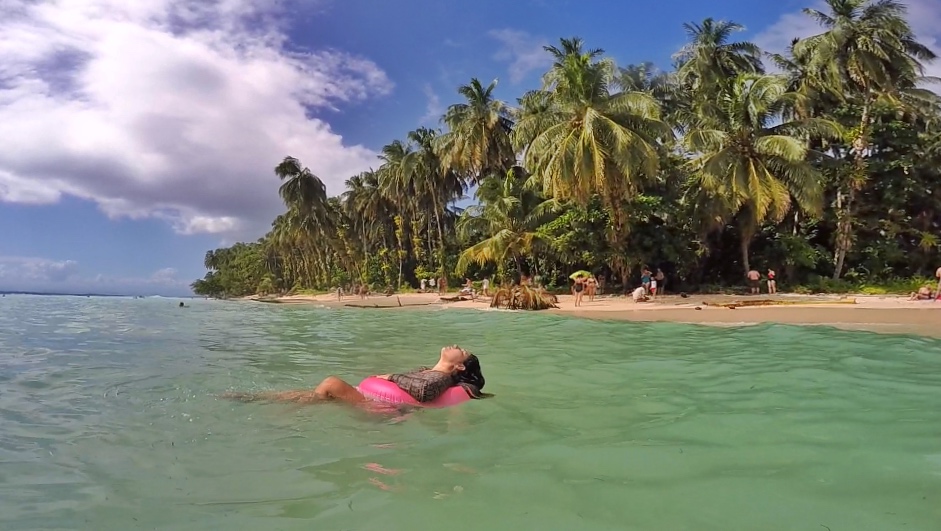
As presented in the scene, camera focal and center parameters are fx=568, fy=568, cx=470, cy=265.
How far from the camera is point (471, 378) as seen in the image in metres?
5.71

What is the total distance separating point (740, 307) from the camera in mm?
17719

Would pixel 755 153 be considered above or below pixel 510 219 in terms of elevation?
above

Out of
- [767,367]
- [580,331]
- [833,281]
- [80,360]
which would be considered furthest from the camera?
[833,281]

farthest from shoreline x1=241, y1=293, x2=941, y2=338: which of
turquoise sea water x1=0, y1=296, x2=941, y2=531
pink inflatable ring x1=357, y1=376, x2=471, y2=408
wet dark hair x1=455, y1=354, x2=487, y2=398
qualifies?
pink inflatable ring x1=357, y1=376, x2=471, y2=408

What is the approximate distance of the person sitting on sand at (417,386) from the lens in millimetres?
5211

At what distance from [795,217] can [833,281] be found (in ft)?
15.3

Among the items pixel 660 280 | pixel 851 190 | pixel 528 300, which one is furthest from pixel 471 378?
pixel 851 190

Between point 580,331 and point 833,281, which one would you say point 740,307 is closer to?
point 580,331

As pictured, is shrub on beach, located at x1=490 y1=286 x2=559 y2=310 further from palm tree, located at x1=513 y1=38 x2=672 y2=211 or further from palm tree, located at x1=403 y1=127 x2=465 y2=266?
palm tree, located at x1=403 y1=127 x2=465 y2=266

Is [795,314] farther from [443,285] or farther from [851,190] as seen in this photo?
[443,285]

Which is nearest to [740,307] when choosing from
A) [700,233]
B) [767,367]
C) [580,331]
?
[580,331]

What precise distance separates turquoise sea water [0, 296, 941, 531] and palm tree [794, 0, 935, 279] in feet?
68.4

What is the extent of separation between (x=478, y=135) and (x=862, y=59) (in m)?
19.7

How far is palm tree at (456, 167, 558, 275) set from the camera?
30141 mm
